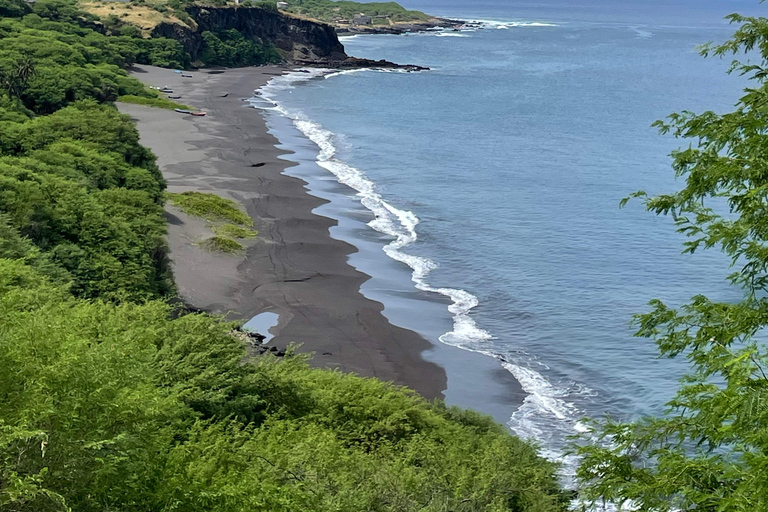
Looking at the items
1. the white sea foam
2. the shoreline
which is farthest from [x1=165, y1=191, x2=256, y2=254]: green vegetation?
the white sea foam

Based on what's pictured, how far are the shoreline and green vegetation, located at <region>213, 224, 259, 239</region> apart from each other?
1.71 feet

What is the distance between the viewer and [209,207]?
1622 inches

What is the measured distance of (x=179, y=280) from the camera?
31.7 meters

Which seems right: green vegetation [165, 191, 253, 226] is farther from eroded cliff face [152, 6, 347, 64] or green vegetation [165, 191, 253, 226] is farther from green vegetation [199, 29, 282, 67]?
eroded cliff face [152, 6, 347, 64]

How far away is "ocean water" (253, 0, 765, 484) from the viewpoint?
26609 mm

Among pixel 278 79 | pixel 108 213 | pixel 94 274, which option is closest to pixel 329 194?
pixel 108 213

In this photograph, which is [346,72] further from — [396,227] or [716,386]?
[716,386]

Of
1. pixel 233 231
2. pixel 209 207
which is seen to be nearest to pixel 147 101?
pixel 209 207

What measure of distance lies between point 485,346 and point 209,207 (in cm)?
1951

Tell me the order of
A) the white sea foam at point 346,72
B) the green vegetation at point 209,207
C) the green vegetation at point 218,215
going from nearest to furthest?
the green vegetation at point 218,215 → the green vegetation at point 209,207 → the white sea foam at point 346,72

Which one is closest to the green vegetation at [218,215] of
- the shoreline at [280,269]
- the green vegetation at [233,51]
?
the shoreline at [280,269]

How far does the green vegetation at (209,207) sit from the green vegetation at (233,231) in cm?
144

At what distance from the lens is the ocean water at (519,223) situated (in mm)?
26609

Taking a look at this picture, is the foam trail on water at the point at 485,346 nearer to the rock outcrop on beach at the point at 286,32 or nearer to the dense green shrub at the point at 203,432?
the dense green shrub at the point at 203,432
